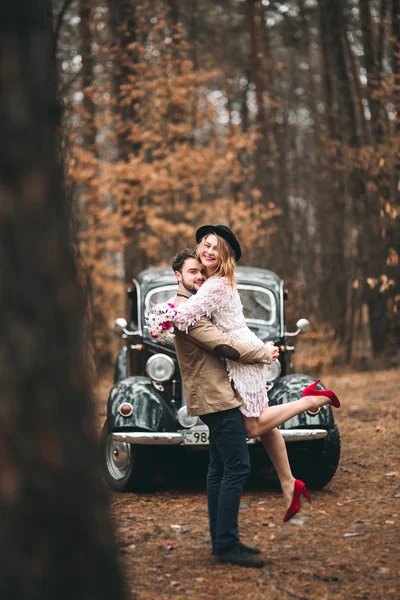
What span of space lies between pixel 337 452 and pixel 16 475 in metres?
4.37

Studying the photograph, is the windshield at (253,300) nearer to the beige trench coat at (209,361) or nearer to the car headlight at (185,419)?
the car headlight at (185,419)

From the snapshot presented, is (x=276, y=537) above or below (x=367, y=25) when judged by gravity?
below

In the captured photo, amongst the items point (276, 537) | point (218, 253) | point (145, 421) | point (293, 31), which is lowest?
point (276, 537)

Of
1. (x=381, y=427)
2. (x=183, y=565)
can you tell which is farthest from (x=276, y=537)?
(x=381, y=427)

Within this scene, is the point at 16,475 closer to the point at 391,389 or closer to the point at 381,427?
the point at 381,427

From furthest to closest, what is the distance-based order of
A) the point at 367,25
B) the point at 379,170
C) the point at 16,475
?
the point at 367,25
the point at 379,170
the point at 16,475

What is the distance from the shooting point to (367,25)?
15953mm

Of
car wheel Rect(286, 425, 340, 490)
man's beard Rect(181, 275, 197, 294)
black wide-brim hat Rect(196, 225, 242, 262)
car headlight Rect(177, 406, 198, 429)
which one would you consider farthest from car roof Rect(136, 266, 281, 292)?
black wide-brim hat Rect(196, 225, 242, 262)

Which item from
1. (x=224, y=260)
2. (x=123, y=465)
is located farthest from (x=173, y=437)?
(x=224, y=260)

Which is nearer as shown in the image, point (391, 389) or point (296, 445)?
point (296, 445)

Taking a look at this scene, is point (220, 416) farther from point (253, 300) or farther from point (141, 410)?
point (253, 300)

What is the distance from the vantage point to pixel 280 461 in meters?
4.86

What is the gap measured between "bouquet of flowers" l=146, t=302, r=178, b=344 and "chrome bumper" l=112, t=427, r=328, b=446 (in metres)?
1.37

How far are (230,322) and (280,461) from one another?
0.93 m
